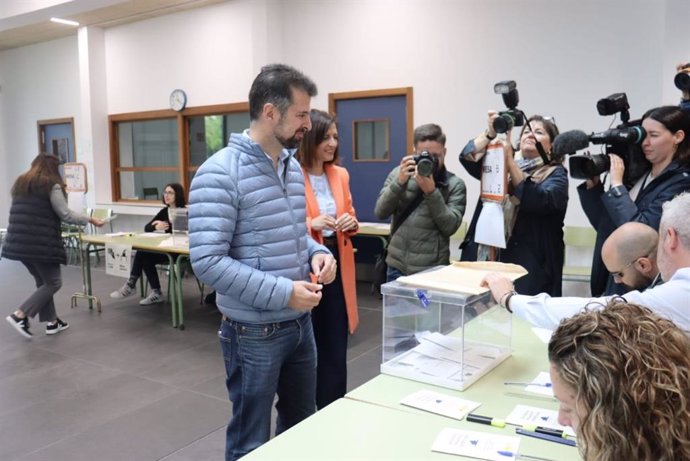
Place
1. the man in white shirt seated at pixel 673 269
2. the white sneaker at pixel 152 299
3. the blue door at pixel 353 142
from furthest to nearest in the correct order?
the blue door at pixel 353 142
the white sneaker at pixel 152 299
the man in white shirt seated at pixel 673 269

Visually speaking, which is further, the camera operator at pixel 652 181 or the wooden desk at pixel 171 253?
the wooden desk at pixel 171 253

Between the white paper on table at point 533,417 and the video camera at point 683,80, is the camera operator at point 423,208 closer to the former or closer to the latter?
the video camera at point 683,80

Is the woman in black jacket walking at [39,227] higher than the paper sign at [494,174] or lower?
lower

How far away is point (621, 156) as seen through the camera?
2275 millimetres

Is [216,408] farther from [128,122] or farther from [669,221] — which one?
[128,122]

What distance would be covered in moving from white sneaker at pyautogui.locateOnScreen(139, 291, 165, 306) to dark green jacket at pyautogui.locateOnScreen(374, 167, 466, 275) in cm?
330

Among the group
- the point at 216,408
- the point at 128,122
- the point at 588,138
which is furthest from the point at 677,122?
the point at 128,122

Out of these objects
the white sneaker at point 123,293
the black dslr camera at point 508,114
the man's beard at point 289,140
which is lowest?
the white sneaker at point 123,293

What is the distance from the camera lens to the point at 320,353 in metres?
2.47

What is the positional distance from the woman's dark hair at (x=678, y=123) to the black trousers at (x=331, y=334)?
1.40m

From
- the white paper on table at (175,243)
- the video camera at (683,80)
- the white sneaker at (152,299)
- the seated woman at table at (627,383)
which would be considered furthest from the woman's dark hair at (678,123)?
the white sneaker at (152,299)

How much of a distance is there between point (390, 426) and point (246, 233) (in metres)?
0.68

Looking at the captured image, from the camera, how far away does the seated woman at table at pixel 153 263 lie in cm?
552

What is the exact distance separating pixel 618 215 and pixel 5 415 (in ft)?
10.2
